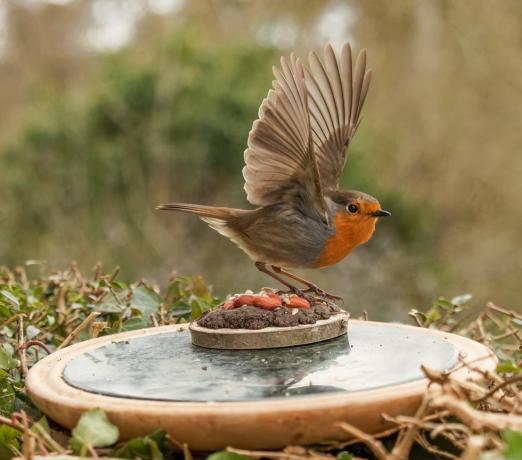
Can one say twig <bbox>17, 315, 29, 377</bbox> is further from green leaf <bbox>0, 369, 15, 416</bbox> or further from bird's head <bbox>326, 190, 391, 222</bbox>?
bird's head <bbox>326, 190, 391, 222</bbox>

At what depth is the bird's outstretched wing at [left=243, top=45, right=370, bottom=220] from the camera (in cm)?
240

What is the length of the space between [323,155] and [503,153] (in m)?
8.67

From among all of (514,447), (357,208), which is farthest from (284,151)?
(514,447)

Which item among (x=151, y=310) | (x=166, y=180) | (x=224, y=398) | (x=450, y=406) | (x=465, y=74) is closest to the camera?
(x=450, y=406)

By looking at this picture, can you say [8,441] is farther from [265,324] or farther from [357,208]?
[357,208]

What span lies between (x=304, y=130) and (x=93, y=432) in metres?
1.26

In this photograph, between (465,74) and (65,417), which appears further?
(465,74)

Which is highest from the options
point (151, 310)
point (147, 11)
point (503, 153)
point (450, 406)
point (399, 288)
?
point (147, 11)

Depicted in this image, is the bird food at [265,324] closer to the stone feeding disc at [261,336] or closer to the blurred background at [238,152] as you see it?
the stone feeding disc at [261,336]

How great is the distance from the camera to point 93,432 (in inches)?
60.2

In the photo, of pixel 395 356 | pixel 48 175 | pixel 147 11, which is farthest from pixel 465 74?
pixel 395 356

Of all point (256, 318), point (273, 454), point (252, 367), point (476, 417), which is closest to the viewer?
point (476, 417)

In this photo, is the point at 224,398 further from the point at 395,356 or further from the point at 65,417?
the point at 395,356

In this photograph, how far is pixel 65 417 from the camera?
1689 millimetres
